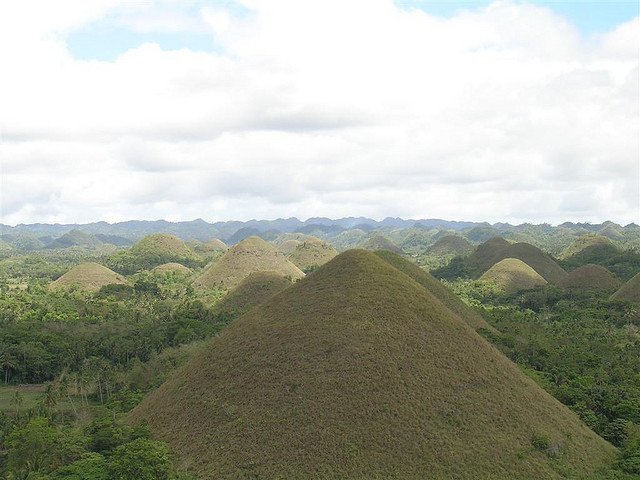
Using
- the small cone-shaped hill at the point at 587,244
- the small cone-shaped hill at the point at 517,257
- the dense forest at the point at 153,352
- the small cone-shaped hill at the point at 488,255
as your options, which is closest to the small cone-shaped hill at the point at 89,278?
the dense forest at the point at 153,352

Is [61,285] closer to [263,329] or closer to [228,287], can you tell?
[228,287]

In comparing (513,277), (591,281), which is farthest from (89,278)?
(591,281)

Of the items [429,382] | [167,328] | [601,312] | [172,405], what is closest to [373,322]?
[429,382]

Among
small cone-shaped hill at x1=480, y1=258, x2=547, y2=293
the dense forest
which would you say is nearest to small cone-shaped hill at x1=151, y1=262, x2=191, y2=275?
the dense forest

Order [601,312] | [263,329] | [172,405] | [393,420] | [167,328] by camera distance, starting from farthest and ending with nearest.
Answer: [601,312], [167,328], [263,329], [172,405], [393,420]

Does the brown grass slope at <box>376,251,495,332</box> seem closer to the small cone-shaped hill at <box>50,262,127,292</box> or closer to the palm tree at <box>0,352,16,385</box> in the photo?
the palm tree at <box>0,352,16,385</box>
